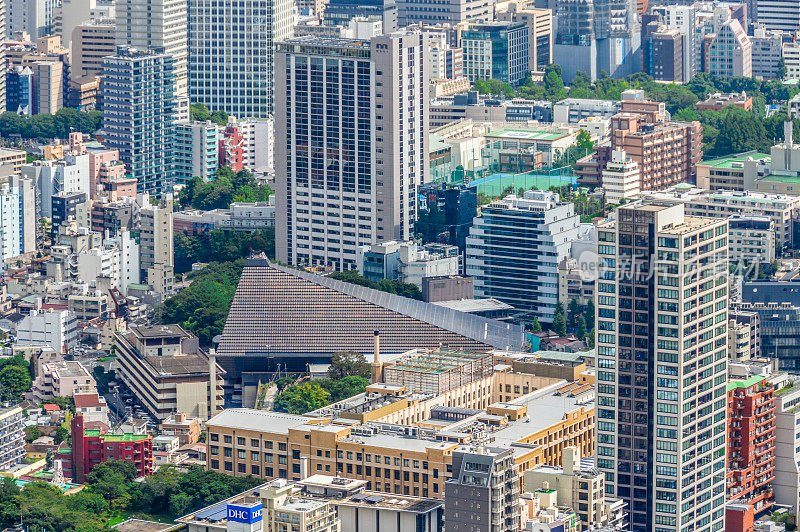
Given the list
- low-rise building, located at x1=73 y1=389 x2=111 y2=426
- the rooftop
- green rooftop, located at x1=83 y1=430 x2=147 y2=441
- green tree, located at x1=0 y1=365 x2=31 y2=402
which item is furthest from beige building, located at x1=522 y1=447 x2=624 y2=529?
green tree, located at x1=0 y1=365 x2=31 y2=402

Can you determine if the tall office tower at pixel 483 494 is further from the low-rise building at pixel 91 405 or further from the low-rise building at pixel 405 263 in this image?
the low-rise building at pixel 405 263

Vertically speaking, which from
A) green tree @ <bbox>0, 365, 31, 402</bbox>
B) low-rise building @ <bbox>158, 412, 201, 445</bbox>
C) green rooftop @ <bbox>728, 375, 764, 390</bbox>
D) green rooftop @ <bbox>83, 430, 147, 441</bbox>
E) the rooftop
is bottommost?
low-rise building @ <bbox>158, 412, 201, 445</bbox>

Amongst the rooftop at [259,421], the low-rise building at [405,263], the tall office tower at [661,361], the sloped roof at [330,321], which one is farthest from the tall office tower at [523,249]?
the tall office tower at [661,361]

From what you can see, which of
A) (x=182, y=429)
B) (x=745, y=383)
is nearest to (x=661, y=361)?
(x=745, y=383)

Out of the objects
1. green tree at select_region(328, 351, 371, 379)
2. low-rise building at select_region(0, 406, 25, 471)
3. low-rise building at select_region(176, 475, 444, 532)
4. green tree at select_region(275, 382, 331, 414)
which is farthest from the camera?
green tree at select_region(328, 351, 371, 379)

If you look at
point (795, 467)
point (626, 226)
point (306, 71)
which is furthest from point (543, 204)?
point (626, 226)

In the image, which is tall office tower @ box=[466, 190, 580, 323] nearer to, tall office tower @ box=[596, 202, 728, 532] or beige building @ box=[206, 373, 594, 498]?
beige building @ box=[206, 373, 594, 498]

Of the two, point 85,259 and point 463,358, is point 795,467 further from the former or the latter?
point 85,259
